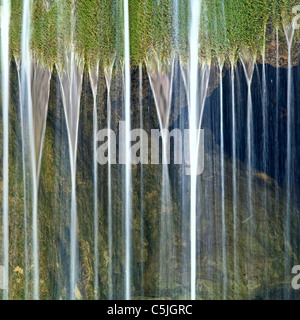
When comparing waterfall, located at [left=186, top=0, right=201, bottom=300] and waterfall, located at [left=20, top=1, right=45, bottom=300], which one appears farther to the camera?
waterfall, located at [left=186, top=0, right=201, bottom=300]

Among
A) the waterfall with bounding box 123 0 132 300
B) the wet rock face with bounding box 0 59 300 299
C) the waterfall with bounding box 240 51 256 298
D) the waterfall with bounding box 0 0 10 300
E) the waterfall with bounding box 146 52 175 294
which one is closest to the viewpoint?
the waterfall with bounding box 0 0 10 300

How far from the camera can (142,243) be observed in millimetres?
6227

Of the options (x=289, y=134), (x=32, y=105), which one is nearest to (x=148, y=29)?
(x=32, y=105)

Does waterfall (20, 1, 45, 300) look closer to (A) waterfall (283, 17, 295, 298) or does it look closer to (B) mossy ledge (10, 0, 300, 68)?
(B) mossy ledge (10, 0, 300, 68)

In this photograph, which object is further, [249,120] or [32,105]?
[249,120]

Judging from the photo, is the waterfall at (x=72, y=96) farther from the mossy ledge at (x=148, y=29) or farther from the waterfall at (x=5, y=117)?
the waterfall at (x=5, y=117)

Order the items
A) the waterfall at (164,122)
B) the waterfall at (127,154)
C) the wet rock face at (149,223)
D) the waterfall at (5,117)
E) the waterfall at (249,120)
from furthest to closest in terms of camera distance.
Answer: the waterfall at (249,120)
the waterfall at (164,122)
the waterfall at (127,154)
the wet rock face at (149,223)
the waterfall at (5,117)

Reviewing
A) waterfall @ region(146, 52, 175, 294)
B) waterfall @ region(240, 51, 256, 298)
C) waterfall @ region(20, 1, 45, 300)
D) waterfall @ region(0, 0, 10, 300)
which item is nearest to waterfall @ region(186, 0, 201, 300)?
waterfall @ region(146, 52, 175, 294)

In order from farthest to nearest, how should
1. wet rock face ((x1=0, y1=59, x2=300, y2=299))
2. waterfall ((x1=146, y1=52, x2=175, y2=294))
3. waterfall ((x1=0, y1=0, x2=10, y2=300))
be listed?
waterfall ((x1=146, y1=52, x2=175, y2=294)) → wet rock face ((x1=0, y1=59, x2=300, y2=299)) → waterfall ((x1=0, y1=0, x2=10, y2=300))

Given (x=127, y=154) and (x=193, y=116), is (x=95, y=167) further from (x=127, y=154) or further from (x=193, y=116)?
(x=193, y=116)

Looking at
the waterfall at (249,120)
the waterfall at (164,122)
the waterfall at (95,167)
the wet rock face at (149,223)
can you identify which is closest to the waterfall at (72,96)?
the wet rock face at (149,223)

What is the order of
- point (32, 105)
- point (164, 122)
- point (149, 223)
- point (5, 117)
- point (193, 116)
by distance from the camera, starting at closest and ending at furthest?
point (5, 117)
point (32, 105)
point (149, 223)
point (193, 116)
point (164, 122)

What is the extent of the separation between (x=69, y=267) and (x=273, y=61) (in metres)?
4.11

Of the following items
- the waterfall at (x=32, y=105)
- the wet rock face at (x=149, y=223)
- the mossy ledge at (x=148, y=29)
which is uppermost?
the mossy ledge at (x=148, y=29)
